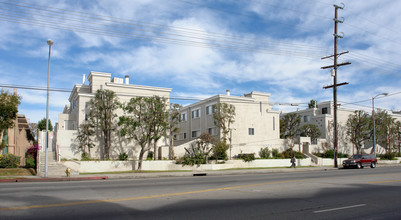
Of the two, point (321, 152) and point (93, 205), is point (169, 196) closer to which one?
point (93, 205)

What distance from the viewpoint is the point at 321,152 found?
49406 millimetres

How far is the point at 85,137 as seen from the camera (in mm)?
32062

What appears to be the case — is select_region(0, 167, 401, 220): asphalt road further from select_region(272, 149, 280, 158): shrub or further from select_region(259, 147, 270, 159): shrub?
select_region(272, 149, 280, 158): shrub

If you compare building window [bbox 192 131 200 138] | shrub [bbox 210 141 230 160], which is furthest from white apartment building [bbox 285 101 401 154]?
shrub [bbox 210 141 230 160]

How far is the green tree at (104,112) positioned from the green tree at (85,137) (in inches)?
27.9

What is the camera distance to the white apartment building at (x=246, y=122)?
140 feet

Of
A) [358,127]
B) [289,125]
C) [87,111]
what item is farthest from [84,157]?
[358,127]

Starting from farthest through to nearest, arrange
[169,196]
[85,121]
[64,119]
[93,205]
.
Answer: [64,119] → [85,121] → [169,196] → [93,205]

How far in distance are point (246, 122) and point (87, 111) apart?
21.2 metres

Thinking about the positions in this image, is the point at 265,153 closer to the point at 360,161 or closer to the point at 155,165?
the point at 360,161

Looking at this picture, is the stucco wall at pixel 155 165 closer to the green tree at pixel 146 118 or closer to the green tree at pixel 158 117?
the green tree at pixel 146 118

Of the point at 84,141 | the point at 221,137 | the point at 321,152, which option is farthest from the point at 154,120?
the point at 321,152

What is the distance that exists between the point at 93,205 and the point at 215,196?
15.2 feet

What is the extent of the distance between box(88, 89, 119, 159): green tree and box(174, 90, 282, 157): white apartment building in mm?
14962
